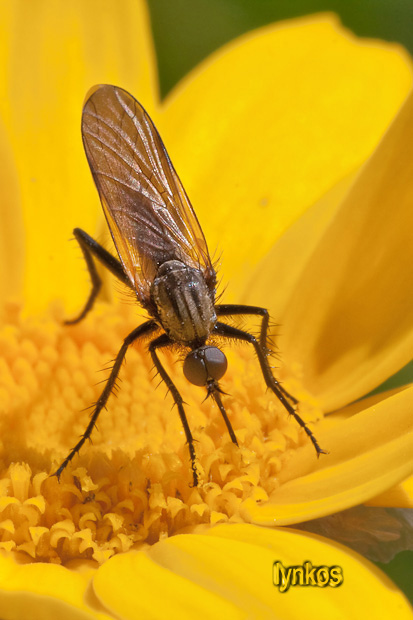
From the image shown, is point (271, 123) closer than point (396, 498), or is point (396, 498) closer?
point (396, 498)

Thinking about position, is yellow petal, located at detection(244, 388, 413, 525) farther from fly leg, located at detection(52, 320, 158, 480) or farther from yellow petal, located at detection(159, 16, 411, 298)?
yellow petal, located at detection(159, 16, 411, 298)

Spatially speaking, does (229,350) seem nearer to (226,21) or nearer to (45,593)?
(45,593)

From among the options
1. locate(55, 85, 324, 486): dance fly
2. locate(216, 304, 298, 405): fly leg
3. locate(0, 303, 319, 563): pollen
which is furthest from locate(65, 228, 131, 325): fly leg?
locate(216, 304, 298, 405): fly leg

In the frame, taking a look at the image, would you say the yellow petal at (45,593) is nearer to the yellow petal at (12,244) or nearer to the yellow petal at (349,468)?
the yellow petal at (349,468)

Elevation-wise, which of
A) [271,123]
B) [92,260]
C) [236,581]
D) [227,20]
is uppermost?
[227,20]

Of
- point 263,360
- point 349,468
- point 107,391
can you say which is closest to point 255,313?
point 263,360

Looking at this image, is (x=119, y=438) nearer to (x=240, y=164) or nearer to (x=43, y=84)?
(x=240, y=164)

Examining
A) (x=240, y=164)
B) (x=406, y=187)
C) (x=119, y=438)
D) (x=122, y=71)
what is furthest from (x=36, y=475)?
(x=122, y=71)
